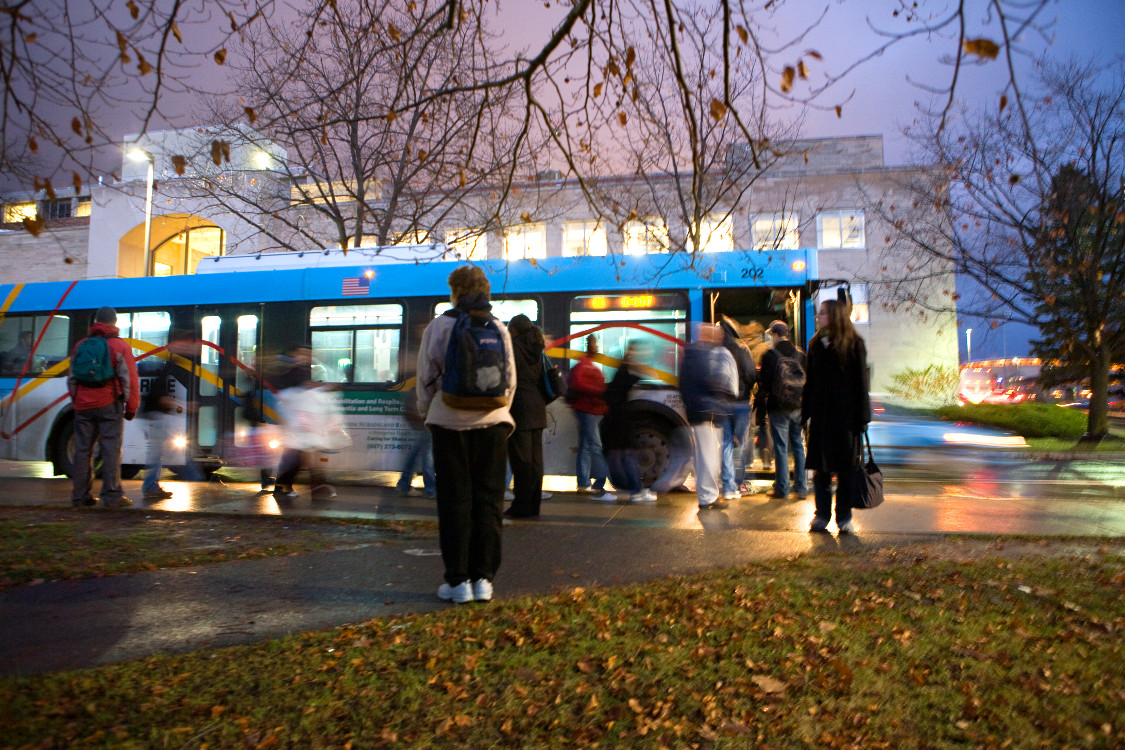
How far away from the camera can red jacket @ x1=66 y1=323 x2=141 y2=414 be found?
7902mm

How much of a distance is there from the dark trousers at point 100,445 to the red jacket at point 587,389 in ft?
15.2

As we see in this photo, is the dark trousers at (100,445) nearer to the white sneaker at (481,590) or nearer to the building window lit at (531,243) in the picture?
the white sneaker at (481,590)

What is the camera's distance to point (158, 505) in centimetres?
834

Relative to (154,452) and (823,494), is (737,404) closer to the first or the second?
(823,494)

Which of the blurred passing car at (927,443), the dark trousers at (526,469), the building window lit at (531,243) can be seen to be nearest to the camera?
the dark trousers at (526,469)

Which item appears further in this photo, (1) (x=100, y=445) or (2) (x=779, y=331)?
(2) (x=779, y=331)

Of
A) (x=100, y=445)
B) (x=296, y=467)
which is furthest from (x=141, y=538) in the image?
(x=296, y=467)

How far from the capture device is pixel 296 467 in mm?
Answer: 8844

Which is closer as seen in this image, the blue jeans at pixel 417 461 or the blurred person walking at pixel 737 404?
the blurred person walking at pixel 737 404

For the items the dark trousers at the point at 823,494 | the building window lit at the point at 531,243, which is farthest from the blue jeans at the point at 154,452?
the building window lit at the point at 531,243

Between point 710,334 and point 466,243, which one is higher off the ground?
point 466,243

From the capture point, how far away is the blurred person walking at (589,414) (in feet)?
29.0

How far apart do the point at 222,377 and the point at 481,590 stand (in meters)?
7.82

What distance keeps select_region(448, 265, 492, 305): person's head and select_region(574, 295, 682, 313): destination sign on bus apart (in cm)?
534
